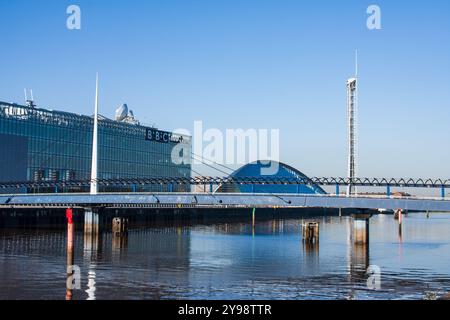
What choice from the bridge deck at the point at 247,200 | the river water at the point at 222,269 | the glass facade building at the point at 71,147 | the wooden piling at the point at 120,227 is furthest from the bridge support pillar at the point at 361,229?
the glass facade building at the point at 71,147

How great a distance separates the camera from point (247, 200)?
281 feet

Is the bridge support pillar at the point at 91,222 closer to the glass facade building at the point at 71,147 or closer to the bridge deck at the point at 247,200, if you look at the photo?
the bridge deck at the point at 247,200

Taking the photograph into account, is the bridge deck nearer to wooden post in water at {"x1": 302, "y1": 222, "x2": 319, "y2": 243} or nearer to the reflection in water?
the reflection in water

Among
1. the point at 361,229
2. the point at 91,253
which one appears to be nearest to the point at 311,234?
the point at 361,229

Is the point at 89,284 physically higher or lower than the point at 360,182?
lower

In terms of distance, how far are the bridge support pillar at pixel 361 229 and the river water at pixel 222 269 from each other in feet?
6.00

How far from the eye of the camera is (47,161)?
146 metres

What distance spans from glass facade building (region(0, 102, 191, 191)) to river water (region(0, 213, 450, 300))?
45.7 meters

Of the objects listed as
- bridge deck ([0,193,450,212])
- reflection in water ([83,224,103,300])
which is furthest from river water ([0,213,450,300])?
bridge deck ([0,193,450,212])

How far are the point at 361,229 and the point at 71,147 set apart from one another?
87.2 metres

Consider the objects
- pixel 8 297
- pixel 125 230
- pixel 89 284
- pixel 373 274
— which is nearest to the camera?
pixel 8 297
